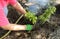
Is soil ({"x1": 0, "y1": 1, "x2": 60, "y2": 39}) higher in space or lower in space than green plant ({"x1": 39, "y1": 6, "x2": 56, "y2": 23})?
lower

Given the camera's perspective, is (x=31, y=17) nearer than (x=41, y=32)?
Yes

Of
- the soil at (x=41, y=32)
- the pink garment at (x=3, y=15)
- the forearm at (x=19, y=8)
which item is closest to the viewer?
the pink garment at (x=3, y=15)

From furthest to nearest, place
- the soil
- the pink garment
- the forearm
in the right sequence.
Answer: the forearm
the soil
the pink garment

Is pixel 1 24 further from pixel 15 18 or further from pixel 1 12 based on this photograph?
pixel 15 18

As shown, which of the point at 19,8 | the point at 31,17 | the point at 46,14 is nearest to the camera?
the point at 31,17

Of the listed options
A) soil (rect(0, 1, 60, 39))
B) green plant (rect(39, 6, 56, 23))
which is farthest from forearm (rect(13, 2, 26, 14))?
green plant (rect(39, 6, 56, 23))

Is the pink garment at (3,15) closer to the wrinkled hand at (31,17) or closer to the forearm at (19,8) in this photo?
the forearm at (19,8)

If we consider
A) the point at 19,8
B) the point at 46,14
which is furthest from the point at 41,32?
the point at 19,8

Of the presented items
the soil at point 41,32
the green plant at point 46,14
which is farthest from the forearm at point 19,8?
the green plant at point 46,14

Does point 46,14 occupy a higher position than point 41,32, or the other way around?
point 46,14

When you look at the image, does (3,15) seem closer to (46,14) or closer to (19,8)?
(19,8)

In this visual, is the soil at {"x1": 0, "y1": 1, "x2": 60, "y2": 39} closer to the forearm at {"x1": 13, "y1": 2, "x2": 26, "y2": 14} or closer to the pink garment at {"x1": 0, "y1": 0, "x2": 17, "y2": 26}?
the forearm at {"x1": 13, "y1": 2, "x2": 26, "y2": 14}

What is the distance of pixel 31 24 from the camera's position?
108 inches

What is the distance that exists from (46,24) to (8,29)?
1.52ft
